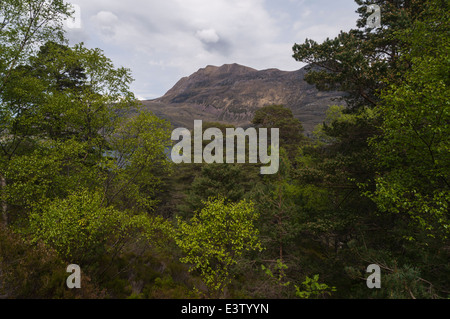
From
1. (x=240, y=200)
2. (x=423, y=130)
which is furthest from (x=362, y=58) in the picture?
(x=240, y=200)

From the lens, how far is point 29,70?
13203 millimetres

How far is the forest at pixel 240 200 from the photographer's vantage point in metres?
7.62

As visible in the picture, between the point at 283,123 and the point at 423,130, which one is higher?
the point at 283,123

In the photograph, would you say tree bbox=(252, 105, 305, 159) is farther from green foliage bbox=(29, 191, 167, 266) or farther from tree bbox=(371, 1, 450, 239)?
green foliage bbox=(29, 191, 167, 266)

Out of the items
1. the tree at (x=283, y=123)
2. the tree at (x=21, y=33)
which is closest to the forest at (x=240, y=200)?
the tree at (x=21, y=33)

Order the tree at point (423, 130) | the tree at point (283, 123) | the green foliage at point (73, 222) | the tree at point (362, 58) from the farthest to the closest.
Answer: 1. the tree at point (283, 123)
2. the tree at point (362, 58)
3. the green foliage at point (73, 222)
4. the tree at point (423, 130)

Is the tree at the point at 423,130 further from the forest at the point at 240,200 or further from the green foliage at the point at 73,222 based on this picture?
the green foliage at the point at 73,222

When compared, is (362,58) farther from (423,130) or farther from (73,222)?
(73,222)

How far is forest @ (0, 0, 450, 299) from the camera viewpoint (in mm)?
7625

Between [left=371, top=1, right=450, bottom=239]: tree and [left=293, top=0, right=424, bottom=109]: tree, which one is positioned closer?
[left=371, top=1, right=450, bottom=239]: tree

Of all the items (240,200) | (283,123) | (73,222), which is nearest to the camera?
(73,222)

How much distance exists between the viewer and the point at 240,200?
12.1m

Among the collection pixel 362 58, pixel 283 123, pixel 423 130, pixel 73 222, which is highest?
pixel 283 123

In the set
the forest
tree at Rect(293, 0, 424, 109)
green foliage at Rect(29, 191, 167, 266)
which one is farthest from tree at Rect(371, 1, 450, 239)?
green foliage at Rect(29, 191, 167, 266)
